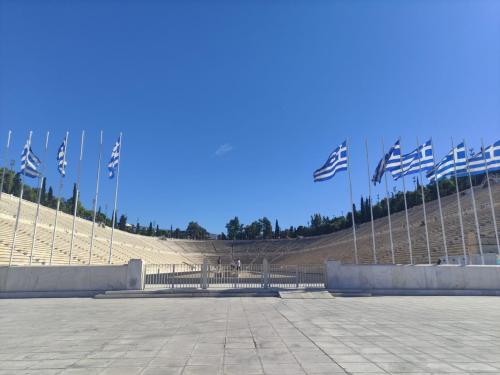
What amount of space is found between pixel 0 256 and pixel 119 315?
76.0ft

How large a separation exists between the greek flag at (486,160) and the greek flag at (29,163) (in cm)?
2844

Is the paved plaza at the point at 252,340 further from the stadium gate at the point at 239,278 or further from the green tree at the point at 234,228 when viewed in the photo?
the green tree at the point at 234,228

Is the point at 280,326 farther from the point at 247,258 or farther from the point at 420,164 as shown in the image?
the point at 247,258

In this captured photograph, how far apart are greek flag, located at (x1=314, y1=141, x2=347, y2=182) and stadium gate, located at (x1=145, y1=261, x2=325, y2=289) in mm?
6255

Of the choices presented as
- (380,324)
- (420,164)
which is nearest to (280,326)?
(380,324)

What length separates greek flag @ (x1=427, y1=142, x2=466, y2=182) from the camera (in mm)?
21641

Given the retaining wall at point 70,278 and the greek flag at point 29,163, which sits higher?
the greek flag at point 29,163

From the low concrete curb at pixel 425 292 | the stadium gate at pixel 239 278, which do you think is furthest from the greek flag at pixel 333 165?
the low concrete curb at pixel 425 292

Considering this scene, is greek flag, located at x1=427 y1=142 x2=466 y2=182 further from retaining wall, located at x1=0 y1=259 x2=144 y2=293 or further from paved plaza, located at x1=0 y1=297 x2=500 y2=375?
retaining wall, located at x1=0 y1=259 x2=144 y2=293

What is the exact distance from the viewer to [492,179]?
216 ft

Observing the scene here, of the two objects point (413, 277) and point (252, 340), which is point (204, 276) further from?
point (413, 277)

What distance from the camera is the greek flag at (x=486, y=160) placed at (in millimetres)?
20719

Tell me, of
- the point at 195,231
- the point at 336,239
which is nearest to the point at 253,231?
the point at 195,231

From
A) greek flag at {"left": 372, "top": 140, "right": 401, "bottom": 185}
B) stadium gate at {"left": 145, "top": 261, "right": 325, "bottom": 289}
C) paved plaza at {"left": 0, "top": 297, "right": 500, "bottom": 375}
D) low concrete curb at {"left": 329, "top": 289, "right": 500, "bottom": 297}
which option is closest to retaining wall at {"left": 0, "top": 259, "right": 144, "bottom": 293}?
stadium gate at {"left": 145, "top": 261, "right": 325, "bottom": 289}
